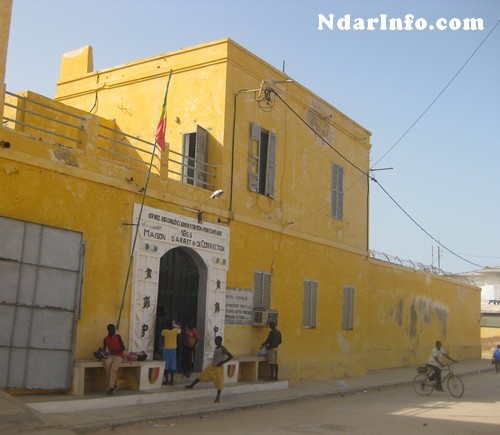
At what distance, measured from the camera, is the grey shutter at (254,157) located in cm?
1683

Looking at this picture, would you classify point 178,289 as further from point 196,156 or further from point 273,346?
point 196,156

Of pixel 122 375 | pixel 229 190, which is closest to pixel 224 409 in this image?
pixel 122 375

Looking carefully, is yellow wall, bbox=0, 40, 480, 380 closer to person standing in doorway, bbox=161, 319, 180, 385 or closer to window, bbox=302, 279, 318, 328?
window, bbox=302, 279, 318, 328

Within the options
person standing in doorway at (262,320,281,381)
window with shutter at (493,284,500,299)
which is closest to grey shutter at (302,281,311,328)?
person standing in doorway at (262,320,281,381)

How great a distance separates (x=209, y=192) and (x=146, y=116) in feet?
10.8

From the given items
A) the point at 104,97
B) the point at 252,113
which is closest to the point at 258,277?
the point at 252,113

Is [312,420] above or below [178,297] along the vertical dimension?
below

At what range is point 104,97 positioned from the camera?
60.1 feet

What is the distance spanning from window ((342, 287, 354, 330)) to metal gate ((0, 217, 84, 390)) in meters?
11.0

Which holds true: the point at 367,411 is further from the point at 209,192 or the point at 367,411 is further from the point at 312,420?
the point at 209,192

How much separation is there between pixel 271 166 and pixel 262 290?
3.29 m

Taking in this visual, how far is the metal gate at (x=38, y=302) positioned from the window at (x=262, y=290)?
233 inches

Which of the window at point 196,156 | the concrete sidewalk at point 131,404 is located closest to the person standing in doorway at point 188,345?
the concrete sidewalk at point 131,404

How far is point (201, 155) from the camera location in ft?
52.0
